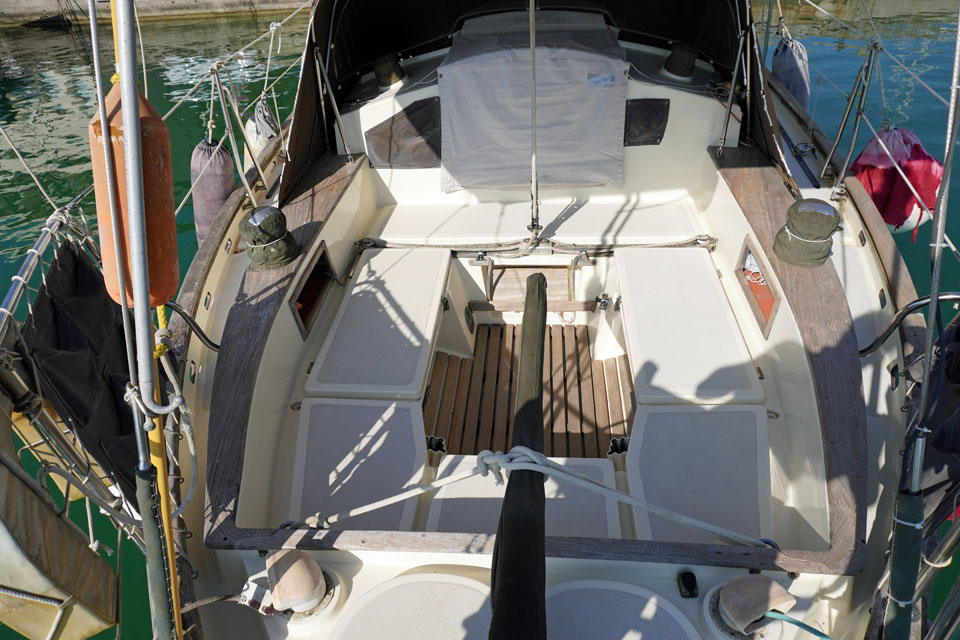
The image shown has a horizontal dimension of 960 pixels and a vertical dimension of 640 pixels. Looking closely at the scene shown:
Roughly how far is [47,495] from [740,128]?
11.8 ft

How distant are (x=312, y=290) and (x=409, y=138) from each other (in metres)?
1.20

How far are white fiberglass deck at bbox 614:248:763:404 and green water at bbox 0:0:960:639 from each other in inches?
59.1

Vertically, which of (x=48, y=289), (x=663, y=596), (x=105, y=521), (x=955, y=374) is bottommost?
(x=105, y=521)

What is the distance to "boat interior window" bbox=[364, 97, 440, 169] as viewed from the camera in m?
3.57

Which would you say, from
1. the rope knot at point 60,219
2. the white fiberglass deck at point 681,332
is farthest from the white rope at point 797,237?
the rope knot at point 60,219

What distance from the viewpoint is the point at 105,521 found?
3168 millimetres

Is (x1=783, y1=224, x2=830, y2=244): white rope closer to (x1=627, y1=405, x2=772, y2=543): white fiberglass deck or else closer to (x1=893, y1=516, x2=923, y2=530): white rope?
(x1=627, y1=405, x2=772, y2=543): white fiberglass deck

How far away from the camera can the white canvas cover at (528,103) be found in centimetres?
335

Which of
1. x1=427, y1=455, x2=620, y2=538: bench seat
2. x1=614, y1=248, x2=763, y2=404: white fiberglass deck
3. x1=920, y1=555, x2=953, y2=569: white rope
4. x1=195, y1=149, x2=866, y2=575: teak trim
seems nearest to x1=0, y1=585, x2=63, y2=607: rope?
x1=195, y1=149, x2=866, y2=575: teak trim

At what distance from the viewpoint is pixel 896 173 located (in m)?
4.05

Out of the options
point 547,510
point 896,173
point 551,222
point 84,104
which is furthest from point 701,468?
point 84,104

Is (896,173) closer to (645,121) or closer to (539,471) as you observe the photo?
(645,121)

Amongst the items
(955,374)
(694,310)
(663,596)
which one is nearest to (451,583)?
(663,596)

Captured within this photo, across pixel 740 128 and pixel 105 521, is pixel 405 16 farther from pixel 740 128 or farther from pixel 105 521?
pixel 105 521
